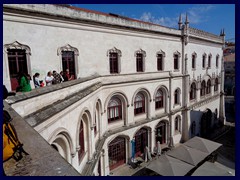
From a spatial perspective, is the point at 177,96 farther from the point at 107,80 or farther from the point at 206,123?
the point at 107,80

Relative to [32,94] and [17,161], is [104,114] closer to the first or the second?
[32,94]

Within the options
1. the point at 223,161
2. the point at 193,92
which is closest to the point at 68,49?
the point at 193,92

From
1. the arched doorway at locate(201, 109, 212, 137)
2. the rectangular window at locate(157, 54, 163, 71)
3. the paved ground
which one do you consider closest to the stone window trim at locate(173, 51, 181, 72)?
the rectangular window at locate(157, 54, 163, 71)

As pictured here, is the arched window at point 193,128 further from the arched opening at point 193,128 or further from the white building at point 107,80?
the white building at point 107,80

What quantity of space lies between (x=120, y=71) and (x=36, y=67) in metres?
6.40

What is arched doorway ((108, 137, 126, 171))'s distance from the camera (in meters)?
14.2

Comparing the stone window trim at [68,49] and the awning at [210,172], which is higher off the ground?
the stone window trim at [68,49]

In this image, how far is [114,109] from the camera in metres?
13.8

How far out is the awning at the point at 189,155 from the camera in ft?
40.8

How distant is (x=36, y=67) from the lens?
944 centimetres

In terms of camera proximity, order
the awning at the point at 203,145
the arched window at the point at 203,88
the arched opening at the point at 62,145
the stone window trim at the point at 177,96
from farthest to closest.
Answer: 1. the arched window at the point at 203,88
2. the stone window trim at the point at 177,96
3. the awning at the point at 203,145
4. the arched opening at the point at 62,145

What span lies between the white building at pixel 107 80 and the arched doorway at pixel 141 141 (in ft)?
0.32

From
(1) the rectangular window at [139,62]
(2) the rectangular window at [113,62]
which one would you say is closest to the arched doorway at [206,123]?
(1) the rectangular window at [139,62]

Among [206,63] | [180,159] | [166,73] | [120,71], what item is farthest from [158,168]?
[206,63]
